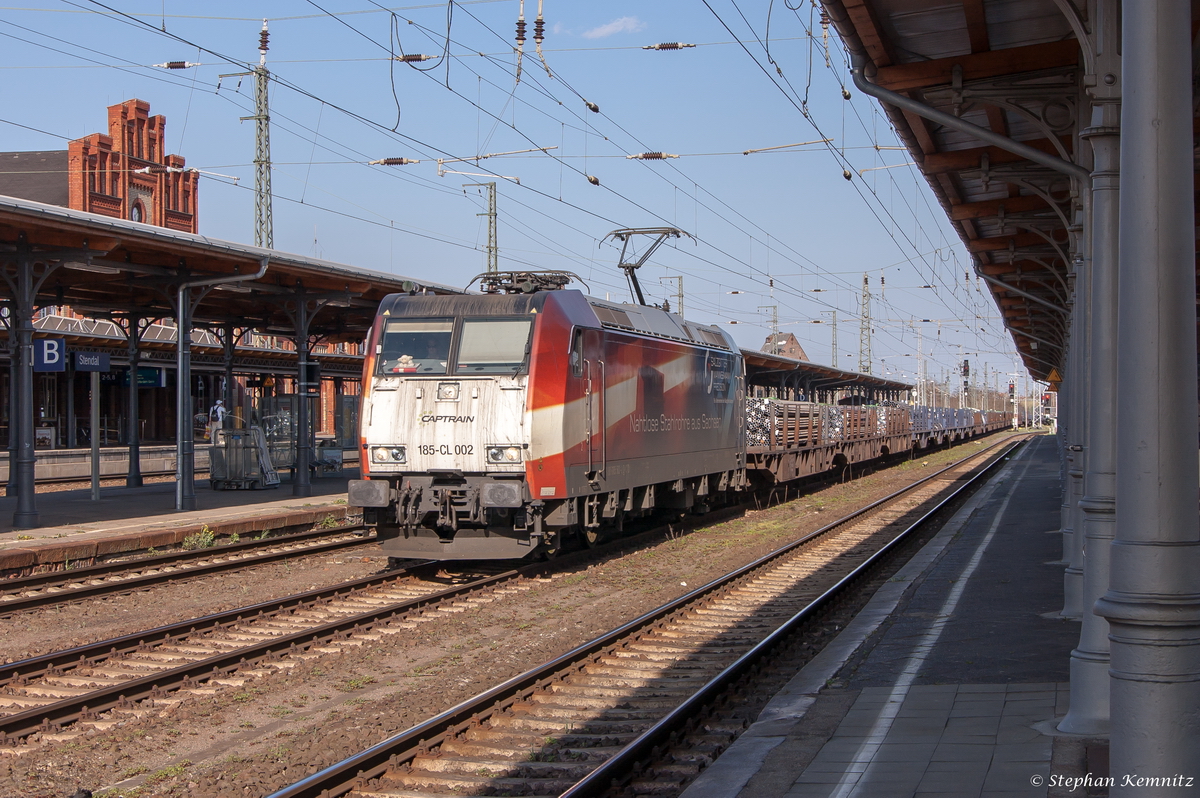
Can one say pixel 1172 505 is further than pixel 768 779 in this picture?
No

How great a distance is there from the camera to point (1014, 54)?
8297 millimetres

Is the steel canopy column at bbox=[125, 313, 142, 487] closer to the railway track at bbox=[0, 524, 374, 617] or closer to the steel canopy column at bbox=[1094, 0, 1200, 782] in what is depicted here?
the railway track at bbox=[0, 524, 374, 617]

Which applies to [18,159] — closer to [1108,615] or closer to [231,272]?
[231,272]

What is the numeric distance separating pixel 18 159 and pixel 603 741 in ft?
185

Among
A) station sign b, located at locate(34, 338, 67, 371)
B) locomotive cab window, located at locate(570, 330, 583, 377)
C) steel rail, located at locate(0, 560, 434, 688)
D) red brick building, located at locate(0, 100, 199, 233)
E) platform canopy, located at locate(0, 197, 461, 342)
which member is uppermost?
red brick building, located at locate(0, 100, 199, 233)

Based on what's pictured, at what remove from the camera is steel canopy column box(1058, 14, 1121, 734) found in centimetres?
560

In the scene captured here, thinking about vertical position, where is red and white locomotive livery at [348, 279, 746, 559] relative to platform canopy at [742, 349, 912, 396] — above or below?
below

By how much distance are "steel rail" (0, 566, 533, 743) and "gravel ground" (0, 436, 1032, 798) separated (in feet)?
1.07

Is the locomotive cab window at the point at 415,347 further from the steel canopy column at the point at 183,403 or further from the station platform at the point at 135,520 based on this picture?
the steel canopy column at the point at 183,403

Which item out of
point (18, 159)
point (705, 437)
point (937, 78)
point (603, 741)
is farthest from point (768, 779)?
point (18, 159)

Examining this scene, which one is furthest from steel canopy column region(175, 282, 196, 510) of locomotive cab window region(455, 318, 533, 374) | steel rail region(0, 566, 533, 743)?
steel rail region(0, 566, 533, 743)

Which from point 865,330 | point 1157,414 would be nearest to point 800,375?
point 865,330

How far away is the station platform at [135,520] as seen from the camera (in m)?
13.9

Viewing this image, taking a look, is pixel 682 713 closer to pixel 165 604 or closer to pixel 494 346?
pixel 494 346
